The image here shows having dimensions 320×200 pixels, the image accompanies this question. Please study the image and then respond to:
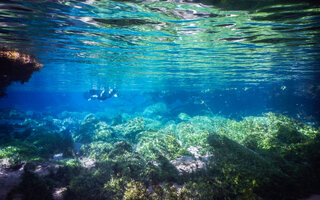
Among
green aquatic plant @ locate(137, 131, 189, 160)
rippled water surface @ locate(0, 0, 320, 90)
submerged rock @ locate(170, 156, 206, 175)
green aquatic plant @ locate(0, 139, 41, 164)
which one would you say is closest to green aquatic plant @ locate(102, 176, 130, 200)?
green aquatic plant @ locate(137, 131, 189, 160)

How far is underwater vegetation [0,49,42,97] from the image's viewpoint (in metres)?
10.4

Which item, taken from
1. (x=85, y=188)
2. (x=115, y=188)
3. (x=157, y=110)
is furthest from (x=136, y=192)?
(x=157, y=110)

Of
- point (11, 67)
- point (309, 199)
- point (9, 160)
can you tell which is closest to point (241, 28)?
point (309, 199)

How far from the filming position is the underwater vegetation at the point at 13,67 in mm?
10375

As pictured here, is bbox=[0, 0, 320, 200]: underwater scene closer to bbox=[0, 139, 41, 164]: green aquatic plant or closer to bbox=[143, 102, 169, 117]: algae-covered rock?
bbox=[0, 139, 41, 164]: green aquatic plant

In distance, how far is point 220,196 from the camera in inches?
211

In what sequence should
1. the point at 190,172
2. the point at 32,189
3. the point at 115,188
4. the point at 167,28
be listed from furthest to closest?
the point at 167,28 < the point at 190,172 < the point at 115,188 < the point at 32,189

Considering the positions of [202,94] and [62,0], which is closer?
[62,0]

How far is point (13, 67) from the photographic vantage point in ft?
35.0

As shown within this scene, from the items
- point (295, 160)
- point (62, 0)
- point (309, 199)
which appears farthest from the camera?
point (62, 0)

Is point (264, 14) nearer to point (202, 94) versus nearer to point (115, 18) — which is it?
point (115, 18)

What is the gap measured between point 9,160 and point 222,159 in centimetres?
1088

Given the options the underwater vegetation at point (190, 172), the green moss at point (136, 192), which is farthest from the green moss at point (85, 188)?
the green moss at point (136, 192)

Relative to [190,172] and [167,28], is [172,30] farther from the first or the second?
[190,172]
